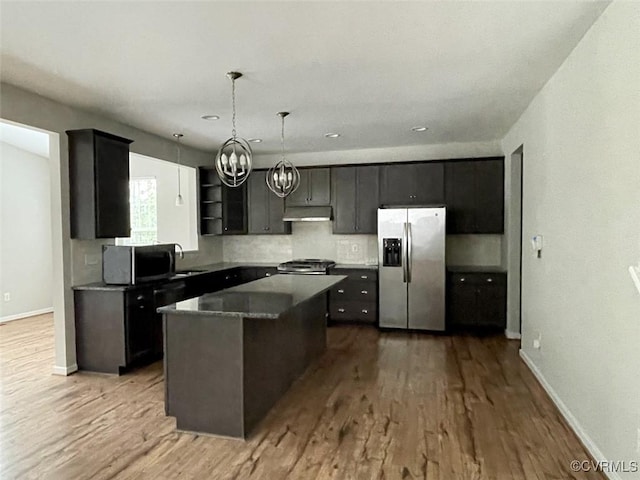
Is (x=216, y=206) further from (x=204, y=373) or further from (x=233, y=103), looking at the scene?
(x=204, y=373)

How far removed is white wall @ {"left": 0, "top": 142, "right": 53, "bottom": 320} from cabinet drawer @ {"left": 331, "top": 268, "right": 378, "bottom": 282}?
5.01 meters

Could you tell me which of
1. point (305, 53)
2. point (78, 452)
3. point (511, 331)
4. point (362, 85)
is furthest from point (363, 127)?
point (78, 452)

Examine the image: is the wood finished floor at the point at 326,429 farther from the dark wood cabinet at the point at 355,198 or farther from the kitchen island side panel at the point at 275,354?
the dark wood cabinet at the point at 355,198

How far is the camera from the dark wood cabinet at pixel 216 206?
623cm

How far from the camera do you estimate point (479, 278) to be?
524cm

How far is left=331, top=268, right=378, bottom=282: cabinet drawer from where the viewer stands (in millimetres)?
5641

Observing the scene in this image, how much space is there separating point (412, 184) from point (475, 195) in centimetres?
85

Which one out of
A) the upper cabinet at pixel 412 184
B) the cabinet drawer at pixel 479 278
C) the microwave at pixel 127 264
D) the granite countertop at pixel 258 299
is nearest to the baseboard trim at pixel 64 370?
the microwave at pixel 127 264

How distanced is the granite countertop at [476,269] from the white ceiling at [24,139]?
5.92m

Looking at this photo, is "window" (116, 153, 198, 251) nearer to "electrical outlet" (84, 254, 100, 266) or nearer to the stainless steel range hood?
the stainless steel range hood

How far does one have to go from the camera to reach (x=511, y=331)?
5.02m

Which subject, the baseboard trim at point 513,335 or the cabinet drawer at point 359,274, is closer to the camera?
the baseboard trim at point 513,335

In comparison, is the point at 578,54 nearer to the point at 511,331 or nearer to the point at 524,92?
the point at 524,92

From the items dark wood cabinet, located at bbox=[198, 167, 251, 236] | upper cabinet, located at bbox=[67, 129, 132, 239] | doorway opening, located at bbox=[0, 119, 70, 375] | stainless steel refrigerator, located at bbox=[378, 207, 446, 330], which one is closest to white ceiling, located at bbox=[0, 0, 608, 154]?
upper cabinet, located at bbox=[67, 129, 132, 239]
